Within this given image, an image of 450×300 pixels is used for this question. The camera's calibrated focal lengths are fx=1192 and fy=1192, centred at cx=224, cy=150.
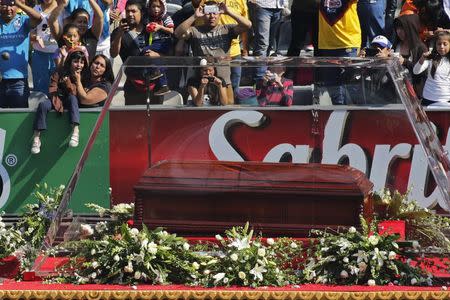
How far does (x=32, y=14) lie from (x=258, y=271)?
241 inches

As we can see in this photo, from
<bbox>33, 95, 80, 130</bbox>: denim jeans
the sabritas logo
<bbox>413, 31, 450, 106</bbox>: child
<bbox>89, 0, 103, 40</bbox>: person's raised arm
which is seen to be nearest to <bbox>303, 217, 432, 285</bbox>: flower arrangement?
<bbox>413, 31, 450, 106</bbox>: child

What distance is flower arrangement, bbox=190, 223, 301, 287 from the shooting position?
641cm

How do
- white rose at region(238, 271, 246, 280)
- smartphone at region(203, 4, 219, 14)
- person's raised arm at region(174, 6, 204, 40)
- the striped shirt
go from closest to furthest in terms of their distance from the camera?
white rose at region(238, 271, 246, 280) → the striped shirt → smartphone at region(203, 4, 219, 14) → person's raised arm at region(174, 6, 204, 40)

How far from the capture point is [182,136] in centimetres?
721

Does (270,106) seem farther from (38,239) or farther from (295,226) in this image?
(38,239)

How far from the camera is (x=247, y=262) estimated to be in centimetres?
646

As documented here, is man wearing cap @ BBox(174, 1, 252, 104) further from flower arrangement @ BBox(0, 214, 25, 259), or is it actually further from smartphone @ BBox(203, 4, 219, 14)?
flower arrangement @ BBox(0, 214, 25, 259)

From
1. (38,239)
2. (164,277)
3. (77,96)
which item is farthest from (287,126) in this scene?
(77,96)

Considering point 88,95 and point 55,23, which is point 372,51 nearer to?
point 88,95

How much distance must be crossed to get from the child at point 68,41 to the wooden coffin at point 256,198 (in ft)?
15.8

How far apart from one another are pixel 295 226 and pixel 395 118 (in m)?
0.89

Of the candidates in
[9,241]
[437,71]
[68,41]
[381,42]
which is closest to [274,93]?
[9,241]

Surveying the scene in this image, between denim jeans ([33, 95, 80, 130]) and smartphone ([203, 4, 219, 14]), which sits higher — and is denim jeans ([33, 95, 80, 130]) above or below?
below

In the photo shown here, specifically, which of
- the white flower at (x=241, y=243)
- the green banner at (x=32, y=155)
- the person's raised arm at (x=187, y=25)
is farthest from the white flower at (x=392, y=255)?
the person's raised arm at (x=187, y=25)
